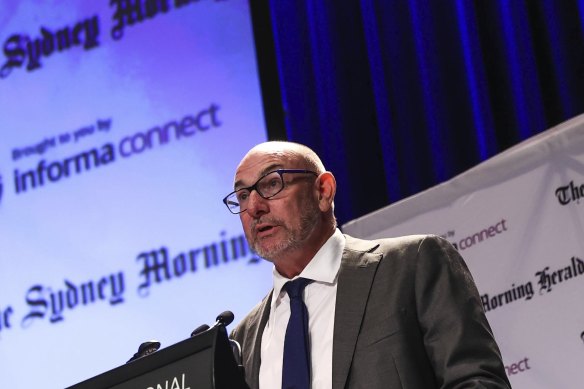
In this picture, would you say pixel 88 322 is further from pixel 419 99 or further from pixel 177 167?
pixel 419 99

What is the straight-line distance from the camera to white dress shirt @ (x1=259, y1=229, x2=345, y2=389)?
92.9 inches

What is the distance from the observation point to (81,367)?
4430 mm

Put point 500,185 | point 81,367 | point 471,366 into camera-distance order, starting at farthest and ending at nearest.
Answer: point 81,367 → point 500,185 → point 471,366

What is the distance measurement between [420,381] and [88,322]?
A: 257 cm

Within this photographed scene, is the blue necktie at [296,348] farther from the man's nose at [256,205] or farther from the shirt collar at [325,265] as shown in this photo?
the man's nose at [256,205]

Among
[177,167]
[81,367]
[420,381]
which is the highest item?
[177,167]

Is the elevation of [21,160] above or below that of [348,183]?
above

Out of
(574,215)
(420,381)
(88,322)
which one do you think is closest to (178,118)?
(88,322)

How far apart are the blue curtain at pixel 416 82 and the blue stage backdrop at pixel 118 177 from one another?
32cm

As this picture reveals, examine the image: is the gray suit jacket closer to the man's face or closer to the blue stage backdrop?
the man's face

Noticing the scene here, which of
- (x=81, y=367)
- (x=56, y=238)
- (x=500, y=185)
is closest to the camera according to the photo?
(x=500, y=185)

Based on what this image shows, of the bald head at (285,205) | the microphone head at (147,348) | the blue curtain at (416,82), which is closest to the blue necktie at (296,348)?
the bald head at (285,205)

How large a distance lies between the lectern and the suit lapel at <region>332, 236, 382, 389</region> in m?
0.45

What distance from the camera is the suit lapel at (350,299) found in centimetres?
229
